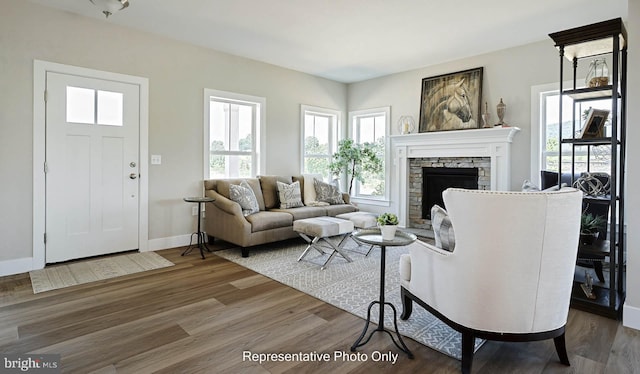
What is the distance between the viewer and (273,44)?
461cm

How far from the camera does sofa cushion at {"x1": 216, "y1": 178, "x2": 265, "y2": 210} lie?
4596 millimetres

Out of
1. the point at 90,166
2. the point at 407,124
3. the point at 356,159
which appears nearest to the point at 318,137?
the point at 356,159

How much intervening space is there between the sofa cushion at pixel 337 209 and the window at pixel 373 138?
1.03 meters

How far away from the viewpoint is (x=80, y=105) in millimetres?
3814

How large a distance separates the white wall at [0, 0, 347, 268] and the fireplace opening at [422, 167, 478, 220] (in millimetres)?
2191

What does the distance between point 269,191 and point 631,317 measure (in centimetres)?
405

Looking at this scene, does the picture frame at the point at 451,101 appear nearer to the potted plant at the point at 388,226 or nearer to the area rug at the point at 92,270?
the potted plant at the point at 388,226

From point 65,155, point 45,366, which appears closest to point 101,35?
point 65,155

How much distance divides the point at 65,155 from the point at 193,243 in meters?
1.82

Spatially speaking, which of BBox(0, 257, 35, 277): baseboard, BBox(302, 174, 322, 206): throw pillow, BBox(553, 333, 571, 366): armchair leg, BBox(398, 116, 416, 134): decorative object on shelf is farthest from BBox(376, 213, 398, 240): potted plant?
BBox(398, 116, 416, 134): decorative object on shelf

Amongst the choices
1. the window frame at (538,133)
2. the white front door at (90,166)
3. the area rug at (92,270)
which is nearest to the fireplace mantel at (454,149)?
the window frame at (538,133)

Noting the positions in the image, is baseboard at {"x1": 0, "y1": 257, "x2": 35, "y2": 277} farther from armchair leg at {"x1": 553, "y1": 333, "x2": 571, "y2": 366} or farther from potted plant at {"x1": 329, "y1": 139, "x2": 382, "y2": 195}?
armchair leg at {"x1": 553, "y1": 333, "x2": 571, "y2": 366}

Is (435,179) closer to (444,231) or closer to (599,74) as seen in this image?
(599,74)

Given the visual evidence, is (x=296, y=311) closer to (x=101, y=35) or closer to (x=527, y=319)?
(x=527, y=319)
